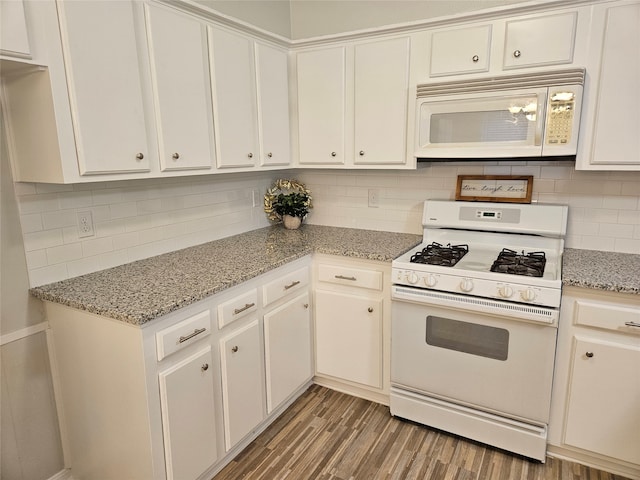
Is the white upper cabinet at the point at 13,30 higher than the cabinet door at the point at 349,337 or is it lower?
higher

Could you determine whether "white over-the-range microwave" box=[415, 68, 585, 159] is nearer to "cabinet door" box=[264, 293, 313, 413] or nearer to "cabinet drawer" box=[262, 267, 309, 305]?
"cabinet drawer" box=[262, 267, 309, 305]

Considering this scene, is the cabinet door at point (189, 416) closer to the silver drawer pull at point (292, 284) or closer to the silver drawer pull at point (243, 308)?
the silver drawer pull at point (243, 308)

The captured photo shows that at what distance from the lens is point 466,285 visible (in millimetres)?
1994

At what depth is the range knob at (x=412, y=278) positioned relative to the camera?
212 cm

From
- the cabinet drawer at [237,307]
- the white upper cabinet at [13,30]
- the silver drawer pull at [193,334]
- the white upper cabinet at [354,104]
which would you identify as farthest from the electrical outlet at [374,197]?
the white upper cabinet at [13,30]

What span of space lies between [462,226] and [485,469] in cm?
127

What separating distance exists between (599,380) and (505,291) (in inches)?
A: 22.3

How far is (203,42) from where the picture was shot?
2.09m

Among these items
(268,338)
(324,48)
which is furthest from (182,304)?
(324,48)

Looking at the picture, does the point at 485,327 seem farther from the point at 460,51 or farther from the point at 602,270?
the point at 460,51

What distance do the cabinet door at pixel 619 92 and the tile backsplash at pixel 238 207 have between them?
11.5 inches

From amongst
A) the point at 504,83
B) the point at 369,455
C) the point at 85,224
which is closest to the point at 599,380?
the point at 369,455

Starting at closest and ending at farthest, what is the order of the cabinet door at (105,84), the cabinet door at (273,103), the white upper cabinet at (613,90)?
the cabinet door at (105,84) < the white upper cabinet at (613,90) < the cabinet door at (273,103)

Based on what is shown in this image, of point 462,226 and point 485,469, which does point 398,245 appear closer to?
point 462,226
